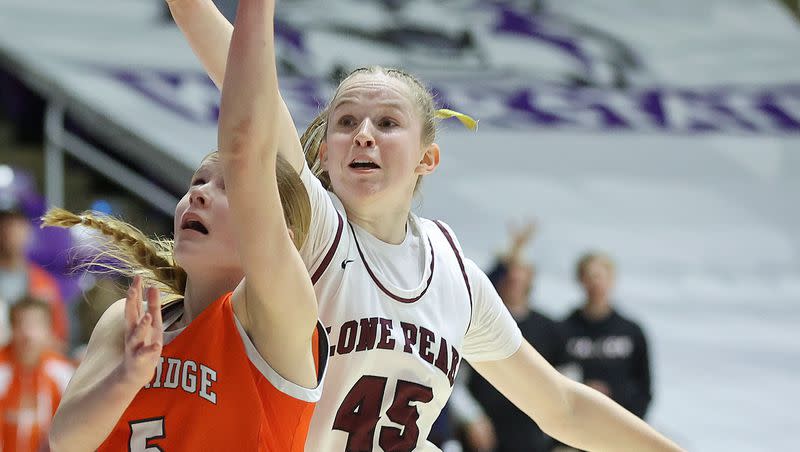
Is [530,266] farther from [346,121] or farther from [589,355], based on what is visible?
[346,121]

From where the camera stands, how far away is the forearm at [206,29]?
7.52 ft

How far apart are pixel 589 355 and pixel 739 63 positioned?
4682mm

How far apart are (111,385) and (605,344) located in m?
4.75

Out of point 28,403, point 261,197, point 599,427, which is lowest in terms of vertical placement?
point 599,427

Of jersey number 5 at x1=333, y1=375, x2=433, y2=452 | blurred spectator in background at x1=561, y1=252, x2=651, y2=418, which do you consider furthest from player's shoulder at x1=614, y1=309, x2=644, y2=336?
jersey number 5 at x1=333, y1=375, x2=433, y2=452

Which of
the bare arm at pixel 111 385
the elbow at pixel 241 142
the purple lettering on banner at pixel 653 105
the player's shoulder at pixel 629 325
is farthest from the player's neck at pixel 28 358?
the purple lettering on banner at pixel 653 105

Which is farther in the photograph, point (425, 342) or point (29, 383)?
point (29, 383)

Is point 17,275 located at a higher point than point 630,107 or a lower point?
lower

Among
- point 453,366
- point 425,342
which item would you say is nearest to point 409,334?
point 425,342

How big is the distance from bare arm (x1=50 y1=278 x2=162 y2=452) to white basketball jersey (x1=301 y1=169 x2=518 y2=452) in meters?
0.49

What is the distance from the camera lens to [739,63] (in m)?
10.3

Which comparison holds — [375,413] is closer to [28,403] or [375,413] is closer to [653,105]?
[28,403]

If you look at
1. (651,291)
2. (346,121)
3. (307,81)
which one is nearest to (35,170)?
(307,81)

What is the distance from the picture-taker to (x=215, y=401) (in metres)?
2.17
